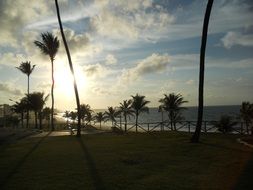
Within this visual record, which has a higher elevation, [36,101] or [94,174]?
[36,101]

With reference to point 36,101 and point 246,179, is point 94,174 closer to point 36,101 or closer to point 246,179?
point 246,179

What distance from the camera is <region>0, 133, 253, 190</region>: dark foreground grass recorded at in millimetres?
10555

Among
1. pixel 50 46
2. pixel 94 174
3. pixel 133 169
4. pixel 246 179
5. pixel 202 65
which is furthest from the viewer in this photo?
pixel 50 46

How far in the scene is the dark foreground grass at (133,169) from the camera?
416 inches

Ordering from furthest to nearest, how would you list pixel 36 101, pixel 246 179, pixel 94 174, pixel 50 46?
1. pixel 36 101
2. pixel 50 46
3. pixel 94 174
4. pixel 246 179

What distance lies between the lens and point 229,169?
1242cm

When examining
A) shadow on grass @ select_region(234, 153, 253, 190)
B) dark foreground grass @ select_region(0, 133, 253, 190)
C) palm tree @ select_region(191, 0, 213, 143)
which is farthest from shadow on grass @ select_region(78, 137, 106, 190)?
palm tree @ select_region(191, 0, 213, 143)

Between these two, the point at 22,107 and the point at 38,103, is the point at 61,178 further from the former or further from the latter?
the point at 22,107

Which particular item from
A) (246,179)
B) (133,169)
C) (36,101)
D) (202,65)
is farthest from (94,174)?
(36,101)

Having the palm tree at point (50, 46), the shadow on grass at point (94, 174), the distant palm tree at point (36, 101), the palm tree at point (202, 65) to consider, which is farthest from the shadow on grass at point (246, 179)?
the distant palm tree at point (36, 101)

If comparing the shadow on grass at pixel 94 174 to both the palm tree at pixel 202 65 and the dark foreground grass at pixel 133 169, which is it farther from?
the palm tree at pixel 202 65

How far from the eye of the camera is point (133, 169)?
12.8 metres

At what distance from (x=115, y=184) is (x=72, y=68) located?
2030cm

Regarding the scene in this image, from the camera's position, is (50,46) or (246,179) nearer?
(246,179)
